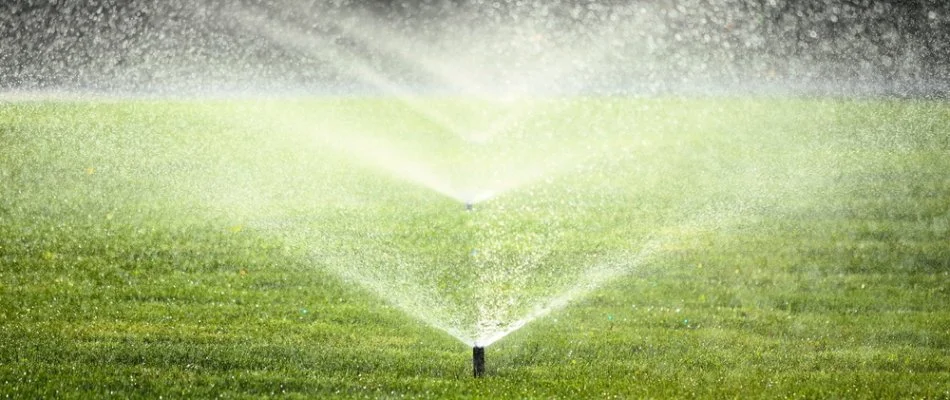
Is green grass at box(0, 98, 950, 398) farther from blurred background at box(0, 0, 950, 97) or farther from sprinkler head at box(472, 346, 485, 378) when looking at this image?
blurred background at box(0, 0, 950, 97)

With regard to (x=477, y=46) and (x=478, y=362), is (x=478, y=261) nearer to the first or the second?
(x=478, y=362)

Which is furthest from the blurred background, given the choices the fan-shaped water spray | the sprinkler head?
the sprinkler head

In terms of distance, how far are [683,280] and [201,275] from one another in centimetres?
294

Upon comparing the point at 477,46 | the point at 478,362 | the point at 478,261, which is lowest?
the point at 477,46

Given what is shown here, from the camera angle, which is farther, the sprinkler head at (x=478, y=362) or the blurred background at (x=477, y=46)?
the blurred background at (x=477, y=46)

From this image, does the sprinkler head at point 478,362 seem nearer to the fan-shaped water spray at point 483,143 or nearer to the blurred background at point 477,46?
the fan-shaped water spray at point 483,143

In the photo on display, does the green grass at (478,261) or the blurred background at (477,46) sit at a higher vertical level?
the green grass at (478,261)

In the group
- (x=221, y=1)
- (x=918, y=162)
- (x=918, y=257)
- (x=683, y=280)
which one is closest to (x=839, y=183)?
(x=918, y=162)

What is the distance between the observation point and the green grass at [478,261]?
15.9 ft

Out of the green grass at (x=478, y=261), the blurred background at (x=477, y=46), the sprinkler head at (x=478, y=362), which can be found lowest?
the blurred background at (x=477, y=46)

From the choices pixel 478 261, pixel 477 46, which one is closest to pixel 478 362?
pixel 478 261

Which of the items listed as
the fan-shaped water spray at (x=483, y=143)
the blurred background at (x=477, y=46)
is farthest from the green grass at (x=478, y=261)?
the blurred background at (x=477, y=46)

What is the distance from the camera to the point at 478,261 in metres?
7.16

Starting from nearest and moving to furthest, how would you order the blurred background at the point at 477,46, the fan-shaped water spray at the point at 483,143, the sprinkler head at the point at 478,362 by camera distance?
the sprinkler head at the point at 478,362 → the fan-shaped water spray at the point at 483,143 → the blurred background at the point at 477,46
